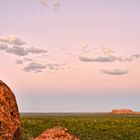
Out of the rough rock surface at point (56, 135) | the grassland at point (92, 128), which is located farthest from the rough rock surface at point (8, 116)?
the grassland at point (92, 128)

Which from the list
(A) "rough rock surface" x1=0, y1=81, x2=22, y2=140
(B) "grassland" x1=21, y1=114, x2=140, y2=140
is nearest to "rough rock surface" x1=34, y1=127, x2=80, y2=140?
(A) "rough rock surface" x1=0, y1=81, x2=22, y2=140

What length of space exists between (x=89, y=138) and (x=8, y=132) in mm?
25712

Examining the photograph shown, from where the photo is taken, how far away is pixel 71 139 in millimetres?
12953

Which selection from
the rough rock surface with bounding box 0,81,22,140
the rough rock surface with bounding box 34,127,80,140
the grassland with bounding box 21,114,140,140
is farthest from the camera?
the grassland with bounding box 21,114,140,140

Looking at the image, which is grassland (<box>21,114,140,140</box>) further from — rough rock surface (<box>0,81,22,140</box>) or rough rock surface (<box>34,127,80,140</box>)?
rough rock surface (<box>0,81,22,140</box>)

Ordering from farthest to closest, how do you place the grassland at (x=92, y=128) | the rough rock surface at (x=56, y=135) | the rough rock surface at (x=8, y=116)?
the grassland at (x=92, y=128)
the rough rock surface at (x=56, y=135)
the rough rock surface at (x=8, y=116)

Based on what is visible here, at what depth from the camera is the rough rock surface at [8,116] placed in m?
9.16

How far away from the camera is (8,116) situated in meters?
9.35

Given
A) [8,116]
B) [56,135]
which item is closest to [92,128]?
[56,135]

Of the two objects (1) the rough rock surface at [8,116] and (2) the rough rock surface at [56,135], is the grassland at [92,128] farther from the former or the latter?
(1) the rough rock surface at [8,116]

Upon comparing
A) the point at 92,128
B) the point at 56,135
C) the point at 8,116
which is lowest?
the point at 56,135

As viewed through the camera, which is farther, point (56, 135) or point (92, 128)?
point (92, 128)

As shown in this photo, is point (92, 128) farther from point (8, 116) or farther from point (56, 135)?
point (8, 116)

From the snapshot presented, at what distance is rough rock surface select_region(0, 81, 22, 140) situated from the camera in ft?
30.1
